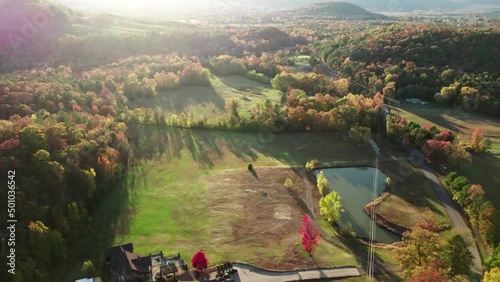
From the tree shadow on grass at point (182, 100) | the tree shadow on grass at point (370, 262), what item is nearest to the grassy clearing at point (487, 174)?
the tree shadow on grass at point (370, 262)

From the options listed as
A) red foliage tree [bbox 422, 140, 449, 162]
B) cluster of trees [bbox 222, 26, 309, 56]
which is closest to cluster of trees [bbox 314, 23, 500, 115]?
red foliage tree [bbox 422, 140, 449, 162]

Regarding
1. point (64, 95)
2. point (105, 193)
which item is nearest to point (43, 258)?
point (105, 193)

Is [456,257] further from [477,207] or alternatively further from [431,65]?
[431,65]

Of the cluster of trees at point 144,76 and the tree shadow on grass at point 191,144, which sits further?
the cluster of trees at point 144,76

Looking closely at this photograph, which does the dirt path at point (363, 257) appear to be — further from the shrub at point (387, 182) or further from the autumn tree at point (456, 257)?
the shrub at point (387, 182)

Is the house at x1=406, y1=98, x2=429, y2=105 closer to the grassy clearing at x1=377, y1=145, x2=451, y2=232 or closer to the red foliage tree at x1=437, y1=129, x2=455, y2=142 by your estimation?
the red foliage tree at x1=437, y1=129, x2=455, y2=142

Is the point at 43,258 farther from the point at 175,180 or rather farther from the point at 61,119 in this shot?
the point at 61,119
